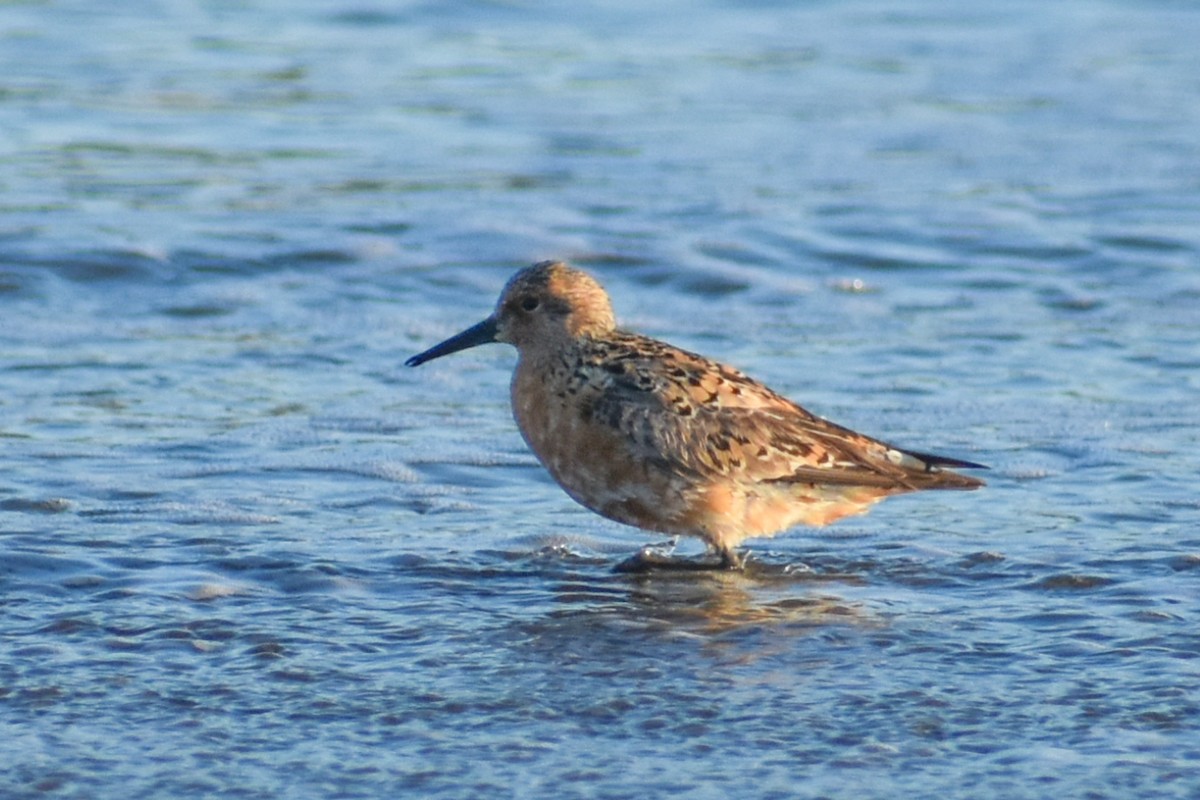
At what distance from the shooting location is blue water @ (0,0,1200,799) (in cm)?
598

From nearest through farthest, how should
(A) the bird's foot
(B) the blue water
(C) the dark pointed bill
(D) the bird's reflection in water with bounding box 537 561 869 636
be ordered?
(B) the blue water < (D) the bird's reflection in water with bounding box 537 561 869 636 < (A) the bird's foot < (C) the dark pointed bill

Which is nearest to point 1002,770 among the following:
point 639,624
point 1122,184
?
point 639,624

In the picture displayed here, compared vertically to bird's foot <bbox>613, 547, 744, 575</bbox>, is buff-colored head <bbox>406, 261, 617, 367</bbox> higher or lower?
higher

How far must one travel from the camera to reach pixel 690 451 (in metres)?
7.92

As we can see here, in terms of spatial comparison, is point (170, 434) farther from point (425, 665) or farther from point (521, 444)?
point (425, 665)

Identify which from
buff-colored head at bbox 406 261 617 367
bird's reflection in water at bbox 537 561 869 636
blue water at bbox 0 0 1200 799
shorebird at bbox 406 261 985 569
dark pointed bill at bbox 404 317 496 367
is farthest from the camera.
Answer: dark pointed bill at bbox 404 317 496 367

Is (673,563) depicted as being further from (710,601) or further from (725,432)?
(725,432)

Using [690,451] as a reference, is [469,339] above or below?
above

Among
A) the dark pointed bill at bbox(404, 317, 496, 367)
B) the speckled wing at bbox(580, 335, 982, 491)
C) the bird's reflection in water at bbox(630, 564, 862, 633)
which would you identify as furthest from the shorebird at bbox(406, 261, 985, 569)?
the dark pointed bill at bbox(404, 317, 496, 367)

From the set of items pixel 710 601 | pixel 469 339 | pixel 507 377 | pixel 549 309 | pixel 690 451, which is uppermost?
pixel 549 309

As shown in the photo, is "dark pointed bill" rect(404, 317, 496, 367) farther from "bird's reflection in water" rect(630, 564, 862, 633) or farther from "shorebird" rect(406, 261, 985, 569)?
"bird's reflection in water" rect(630, 564, 862, 633)

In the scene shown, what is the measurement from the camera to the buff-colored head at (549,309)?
27.4 feet

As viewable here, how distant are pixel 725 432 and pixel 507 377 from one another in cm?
282

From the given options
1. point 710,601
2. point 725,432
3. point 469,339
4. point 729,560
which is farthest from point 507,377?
point 710,601
